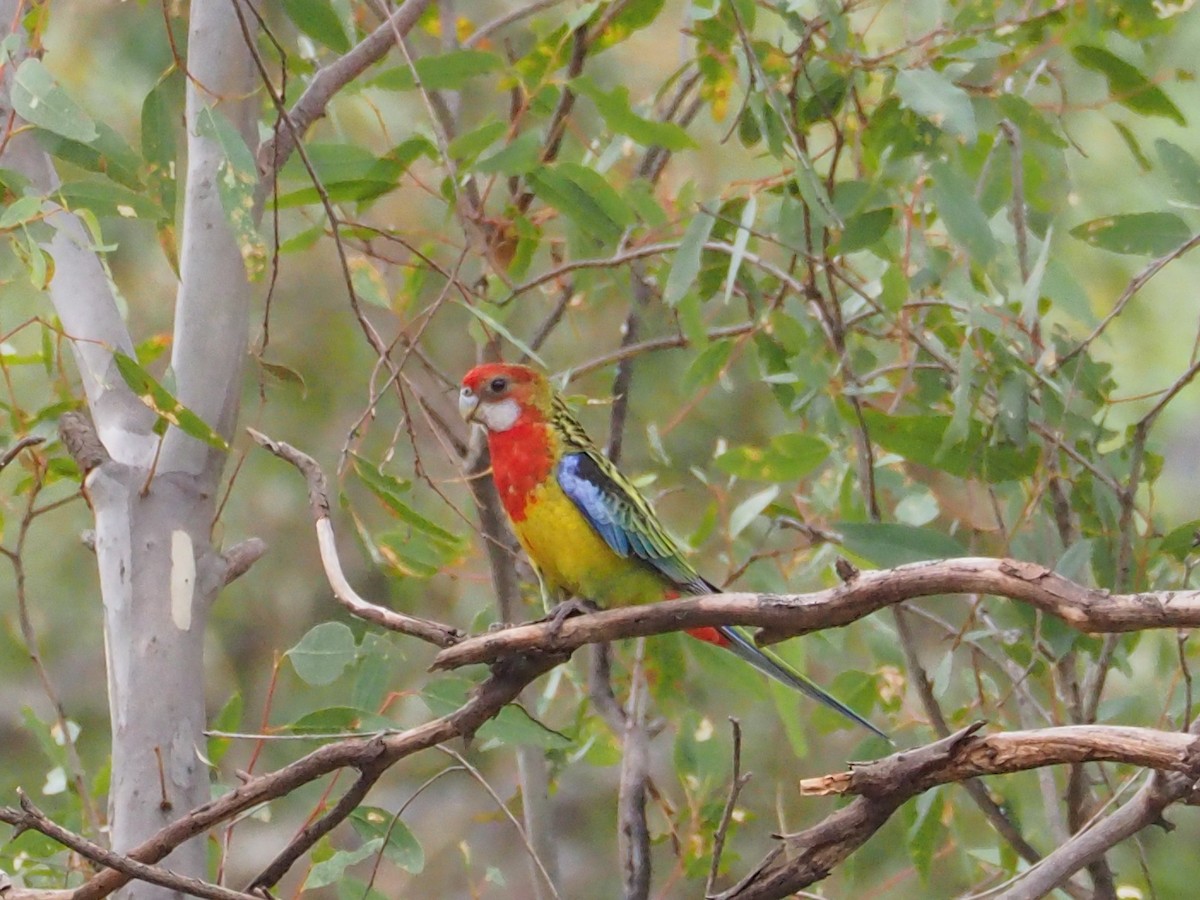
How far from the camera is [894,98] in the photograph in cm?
237

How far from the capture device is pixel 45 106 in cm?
195

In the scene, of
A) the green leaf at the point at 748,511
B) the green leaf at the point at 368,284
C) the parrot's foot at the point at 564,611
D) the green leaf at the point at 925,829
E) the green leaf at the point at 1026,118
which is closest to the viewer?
the parrot's foot at the point at 564,611

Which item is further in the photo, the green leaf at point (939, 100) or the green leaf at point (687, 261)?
the green leaf at point (687, 261)

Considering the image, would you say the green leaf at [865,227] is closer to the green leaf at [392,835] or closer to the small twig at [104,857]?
the green leaf at [392,835]

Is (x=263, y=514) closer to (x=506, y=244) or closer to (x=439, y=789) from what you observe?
(x=439, y=789)

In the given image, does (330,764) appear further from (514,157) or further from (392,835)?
(514,157)

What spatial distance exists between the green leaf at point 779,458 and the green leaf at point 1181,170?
722 millimetres

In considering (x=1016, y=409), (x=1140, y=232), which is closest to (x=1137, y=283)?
(x=1140, y=232)

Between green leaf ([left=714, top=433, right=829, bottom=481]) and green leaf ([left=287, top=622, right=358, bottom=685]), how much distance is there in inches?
30.0

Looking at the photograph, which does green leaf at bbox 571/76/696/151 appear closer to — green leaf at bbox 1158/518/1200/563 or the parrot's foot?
the parrot's foot

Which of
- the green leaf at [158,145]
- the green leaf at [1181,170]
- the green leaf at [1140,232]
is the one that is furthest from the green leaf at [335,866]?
the green leaf at [1181,170]

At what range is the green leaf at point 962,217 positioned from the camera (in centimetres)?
220

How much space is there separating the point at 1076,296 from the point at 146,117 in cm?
161

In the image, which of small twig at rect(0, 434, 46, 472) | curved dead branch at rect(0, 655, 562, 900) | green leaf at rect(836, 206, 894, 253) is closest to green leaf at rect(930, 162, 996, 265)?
green leaf at rect(836, 206, 894, 253)
